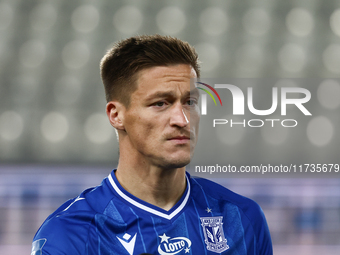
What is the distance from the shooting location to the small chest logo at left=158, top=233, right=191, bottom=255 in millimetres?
1868

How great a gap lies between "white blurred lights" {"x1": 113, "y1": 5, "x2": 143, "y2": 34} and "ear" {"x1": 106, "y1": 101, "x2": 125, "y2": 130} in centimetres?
1584

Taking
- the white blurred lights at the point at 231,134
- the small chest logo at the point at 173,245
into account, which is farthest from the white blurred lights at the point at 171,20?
the small chest logo at the point at 173,245

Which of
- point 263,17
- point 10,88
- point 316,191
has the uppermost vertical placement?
point 263,17

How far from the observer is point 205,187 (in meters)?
2.27

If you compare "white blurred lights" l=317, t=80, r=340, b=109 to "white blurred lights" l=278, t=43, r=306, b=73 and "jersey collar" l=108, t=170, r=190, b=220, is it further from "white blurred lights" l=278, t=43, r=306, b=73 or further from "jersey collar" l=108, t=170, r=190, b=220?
"jersey collar" l=108, t=170, r=190, b=220

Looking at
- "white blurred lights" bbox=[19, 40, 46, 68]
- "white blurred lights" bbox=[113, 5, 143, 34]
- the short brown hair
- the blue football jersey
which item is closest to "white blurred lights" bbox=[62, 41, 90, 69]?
"white blurred lights" bbox=[19, 40, 46, 68]

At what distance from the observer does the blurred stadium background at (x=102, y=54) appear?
16.8 m

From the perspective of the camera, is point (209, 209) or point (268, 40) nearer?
point (209, 209)

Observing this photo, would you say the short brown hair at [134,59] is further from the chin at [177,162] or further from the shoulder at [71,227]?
the shoulder at [71,227]

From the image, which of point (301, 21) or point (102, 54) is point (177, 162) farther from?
point (301, 21)

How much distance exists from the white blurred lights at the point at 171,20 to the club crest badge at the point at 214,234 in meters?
16.1

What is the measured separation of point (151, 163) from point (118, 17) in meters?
16.7

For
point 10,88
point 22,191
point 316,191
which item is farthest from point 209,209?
point 10,88

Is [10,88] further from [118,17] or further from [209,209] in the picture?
[209,209]
